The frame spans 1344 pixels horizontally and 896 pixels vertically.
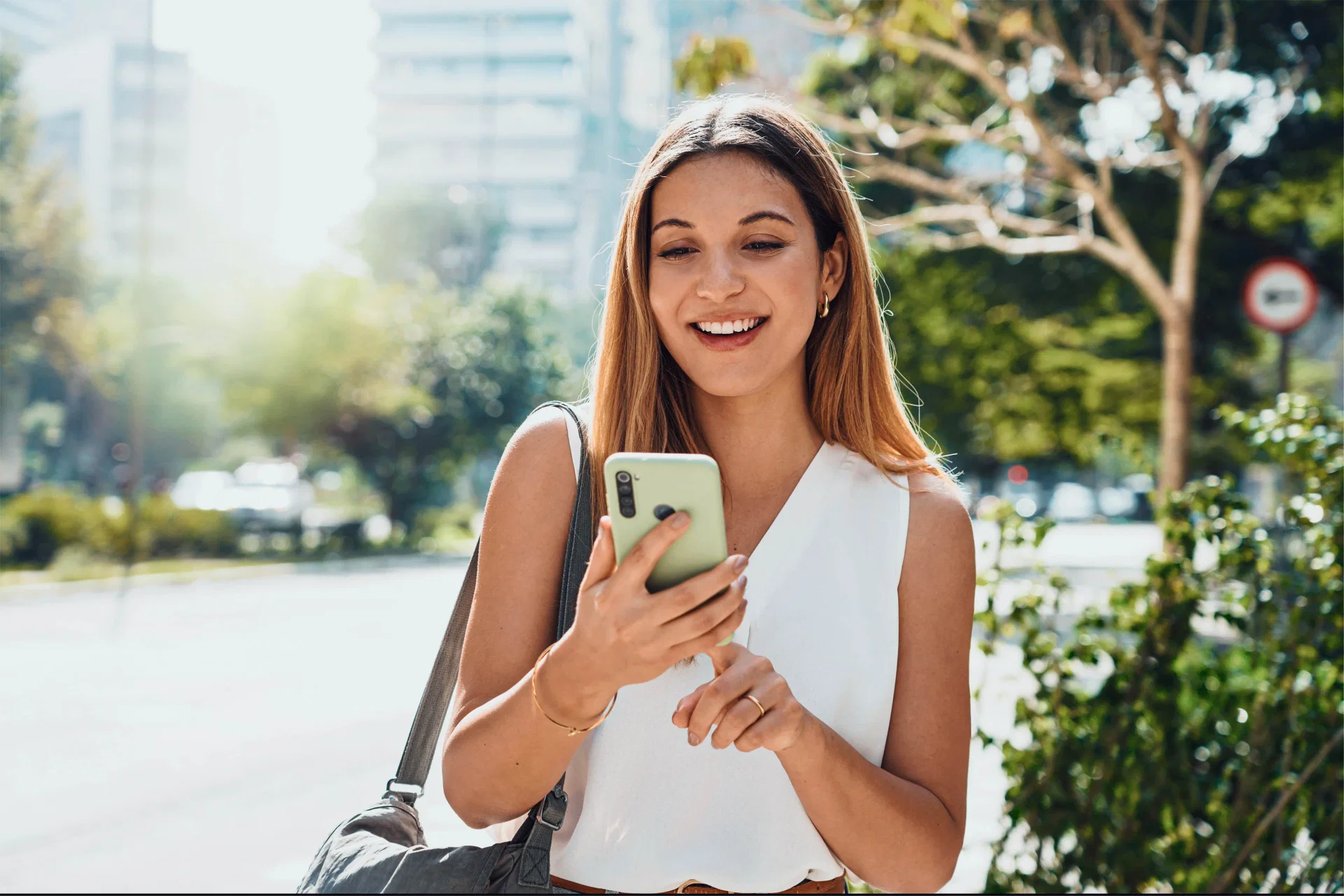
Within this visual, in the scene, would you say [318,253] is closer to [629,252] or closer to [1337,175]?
[1337,175]

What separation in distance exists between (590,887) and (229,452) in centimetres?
2685

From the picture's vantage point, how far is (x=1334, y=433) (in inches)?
112

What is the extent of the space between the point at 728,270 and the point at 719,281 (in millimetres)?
27

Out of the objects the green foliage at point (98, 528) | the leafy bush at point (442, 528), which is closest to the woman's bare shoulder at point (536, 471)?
the green foliage at point (98, 528)

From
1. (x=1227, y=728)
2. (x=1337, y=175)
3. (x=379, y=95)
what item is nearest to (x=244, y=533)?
(x=379, y=95)

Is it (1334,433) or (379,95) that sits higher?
(379,95)

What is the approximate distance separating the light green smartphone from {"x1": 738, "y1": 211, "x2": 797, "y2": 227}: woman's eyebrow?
565 mm

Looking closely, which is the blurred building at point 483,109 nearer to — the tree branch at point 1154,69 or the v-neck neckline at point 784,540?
the tree branch at point 1154,69

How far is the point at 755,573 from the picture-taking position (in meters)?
1.70

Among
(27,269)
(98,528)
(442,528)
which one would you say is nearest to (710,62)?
Result: (27,269)

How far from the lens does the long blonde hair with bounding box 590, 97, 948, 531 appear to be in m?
1.70

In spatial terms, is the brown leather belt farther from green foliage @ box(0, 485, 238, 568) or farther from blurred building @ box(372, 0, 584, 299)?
green foliage @ box(0, 485, 238, 568)

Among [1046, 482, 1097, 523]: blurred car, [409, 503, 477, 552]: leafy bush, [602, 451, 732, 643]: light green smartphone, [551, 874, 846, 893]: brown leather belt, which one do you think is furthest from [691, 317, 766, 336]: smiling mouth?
[1046, 482, 1097, 523]: blurred car

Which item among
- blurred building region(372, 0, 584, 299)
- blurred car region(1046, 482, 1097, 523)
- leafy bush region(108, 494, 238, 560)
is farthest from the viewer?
blurred car region(1046, 482, 1097, 523)
